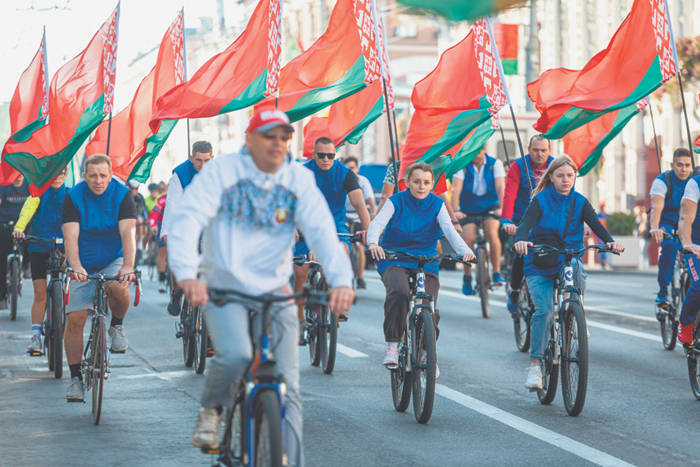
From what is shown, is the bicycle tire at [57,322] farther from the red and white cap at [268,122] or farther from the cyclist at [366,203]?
the red and white cap at [268,122]

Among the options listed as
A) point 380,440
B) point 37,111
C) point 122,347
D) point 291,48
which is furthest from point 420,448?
point 291,48

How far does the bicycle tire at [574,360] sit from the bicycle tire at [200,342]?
320cm

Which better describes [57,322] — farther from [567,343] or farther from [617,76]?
[617,76]

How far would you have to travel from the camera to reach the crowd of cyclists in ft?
15.1

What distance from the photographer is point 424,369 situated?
6.99 metres

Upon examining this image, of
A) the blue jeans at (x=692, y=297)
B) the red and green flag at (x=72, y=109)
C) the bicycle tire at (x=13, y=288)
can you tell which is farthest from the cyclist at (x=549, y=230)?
the bicycle tire at (x=13, y=288)

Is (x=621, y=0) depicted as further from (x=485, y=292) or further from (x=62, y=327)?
(x=62, y=327)

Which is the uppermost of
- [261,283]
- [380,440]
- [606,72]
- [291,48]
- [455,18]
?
[291,48]

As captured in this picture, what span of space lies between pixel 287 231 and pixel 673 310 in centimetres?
696

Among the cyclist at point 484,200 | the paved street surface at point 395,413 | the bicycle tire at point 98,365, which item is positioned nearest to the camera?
the paved street surface at point 395,413

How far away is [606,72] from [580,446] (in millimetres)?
6183

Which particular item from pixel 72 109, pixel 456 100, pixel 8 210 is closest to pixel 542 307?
pixel 456 100

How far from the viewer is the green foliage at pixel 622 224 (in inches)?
1097

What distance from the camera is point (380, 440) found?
648 centimetres
